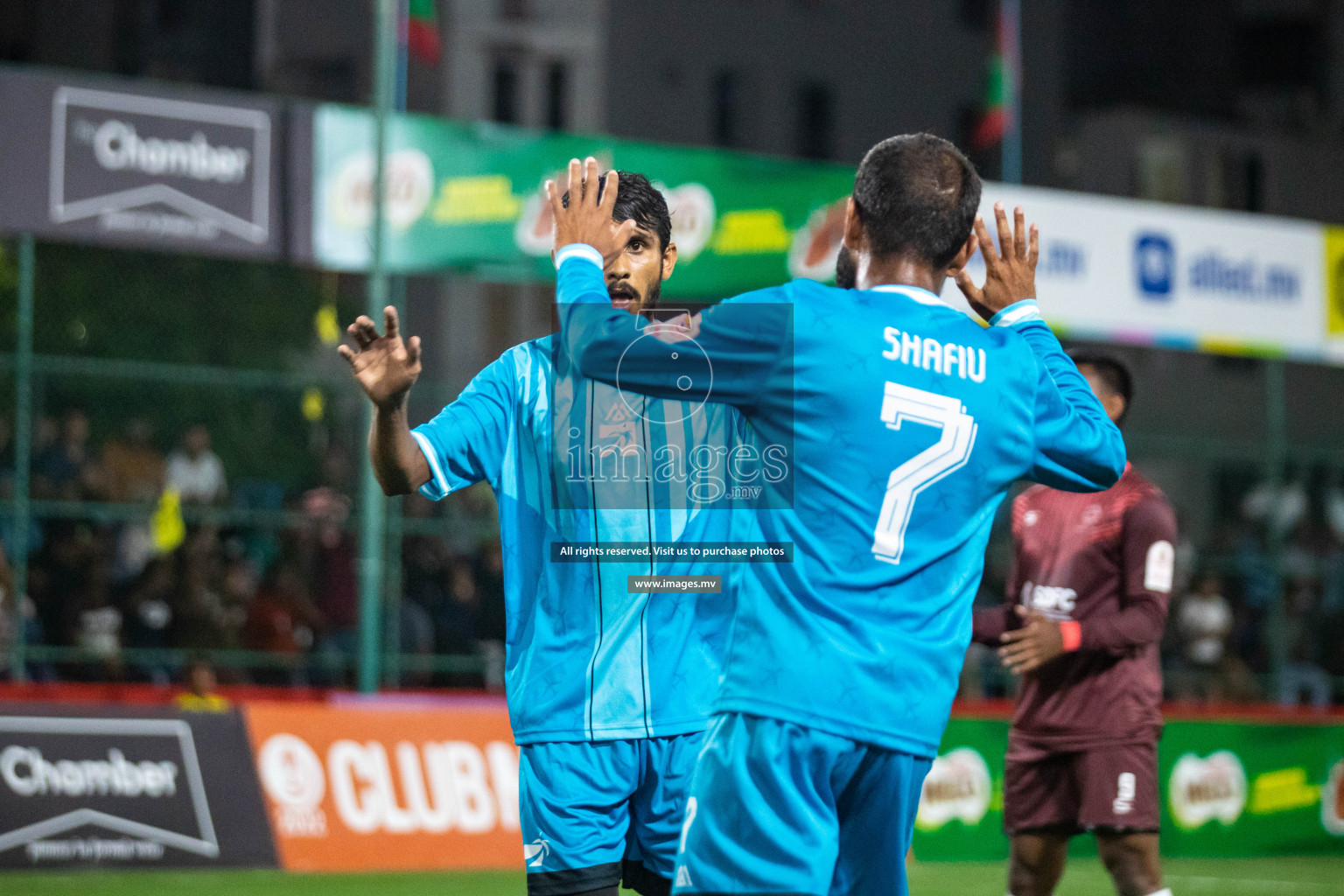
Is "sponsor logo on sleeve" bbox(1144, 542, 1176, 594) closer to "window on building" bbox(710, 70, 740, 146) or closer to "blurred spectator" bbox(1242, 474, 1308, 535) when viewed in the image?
"blurred spectator" bbox(1242, 474, 1308, 535)

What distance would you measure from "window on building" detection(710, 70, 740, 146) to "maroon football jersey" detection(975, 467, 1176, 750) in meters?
33.0

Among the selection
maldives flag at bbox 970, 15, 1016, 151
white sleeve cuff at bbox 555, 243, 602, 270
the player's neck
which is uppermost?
maldives flag at bbox 970, 15, 1016, 151

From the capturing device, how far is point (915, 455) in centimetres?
323

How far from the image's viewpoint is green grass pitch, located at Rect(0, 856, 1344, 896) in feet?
29.4

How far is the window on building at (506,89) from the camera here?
3869cm

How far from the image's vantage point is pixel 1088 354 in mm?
6594

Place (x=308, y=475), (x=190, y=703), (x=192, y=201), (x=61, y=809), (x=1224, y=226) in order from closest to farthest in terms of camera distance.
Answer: (x=61, y=809), (x=190, y=703), (x=192, y=201), (x=1224, y=226), (x=308, y=475)

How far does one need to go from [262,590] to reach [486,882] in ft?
15.3

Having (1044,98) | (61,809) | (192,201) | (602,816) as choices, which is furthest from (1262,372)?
(602,816)

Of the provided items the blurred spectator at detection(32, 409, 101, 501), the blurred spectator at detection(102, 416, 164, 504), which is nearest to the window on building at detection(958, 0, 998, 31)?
the blurred spectator at detection(102, 416, 164, 504)

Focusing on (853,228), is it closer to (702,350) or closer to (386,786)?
(702,350)

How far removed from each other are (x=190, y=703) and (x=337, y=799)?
177 centimetres

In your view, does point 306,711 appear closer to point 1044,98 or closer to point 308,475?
point 308,475

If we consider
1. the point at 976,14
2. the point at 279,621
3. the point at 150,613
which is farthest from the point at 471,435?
the point at 976,14
